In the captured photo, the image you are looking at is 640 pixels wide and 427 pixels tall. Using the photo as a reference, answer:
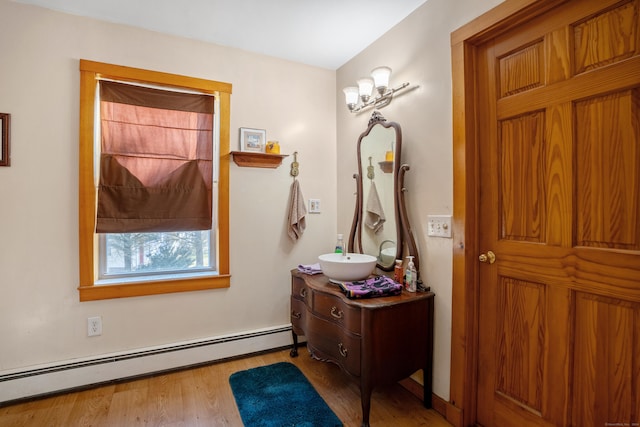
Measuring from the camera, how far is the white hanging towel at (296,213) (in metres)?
2.54

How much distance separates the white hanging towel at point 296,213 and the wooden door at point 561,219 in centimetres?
137

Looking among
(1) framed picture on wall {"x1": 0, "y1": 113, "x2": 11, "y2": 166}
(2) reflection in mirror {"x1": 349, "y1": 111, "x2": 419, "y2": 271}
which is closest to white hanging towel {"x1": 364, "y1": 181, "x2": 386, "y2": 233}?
(2) reflection in mirror {"x1": 349, "y1": 111, "x2": 419, "y2": 271}

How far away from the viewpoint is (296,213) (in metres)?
2.54

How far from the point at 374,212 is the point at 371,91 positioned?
33.8 inches

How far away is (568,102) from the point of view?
128cm

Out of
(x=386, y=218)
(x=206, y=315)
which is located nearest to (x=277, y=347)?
(x=206, y=315)

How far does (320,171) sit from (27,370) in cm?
237

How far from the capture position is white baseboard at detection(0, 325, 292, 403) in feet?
6.09

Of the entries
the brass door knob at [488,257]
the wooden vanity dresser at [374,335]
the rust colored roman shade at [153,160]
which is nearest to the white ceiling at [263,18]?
the rust colored roman shade at [153,160]

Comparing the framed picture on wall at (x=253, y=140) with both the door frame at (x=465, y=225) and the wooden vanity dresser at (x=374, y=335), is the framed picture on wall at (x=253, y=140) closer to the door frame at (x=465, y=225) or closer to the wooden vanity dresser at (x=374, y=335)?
the wooden vanity dresser at (x=374, y=335)

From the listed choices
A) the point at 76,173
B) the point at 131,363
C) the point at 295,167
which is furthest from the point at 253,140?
the point at 131,363

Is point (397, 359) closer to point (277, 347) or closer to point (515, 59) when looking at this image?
point (277, 347)

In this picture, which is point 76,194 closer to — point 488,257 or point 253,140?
point 253,140

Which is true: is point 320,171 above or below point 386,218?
above
